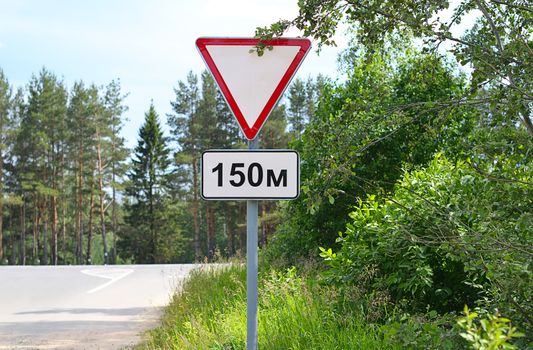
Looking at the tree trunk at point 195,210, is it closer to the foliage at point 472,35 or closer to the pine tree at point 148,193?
the pine tree at point 148,193

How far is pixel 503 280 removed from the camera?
13.1 feet

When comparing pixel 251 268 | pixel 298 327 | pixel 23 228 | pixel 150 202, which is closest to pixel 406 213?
pixel 298 327

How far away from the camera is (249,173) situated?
4141 millimetres

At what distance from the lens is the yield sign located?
4.30 meters

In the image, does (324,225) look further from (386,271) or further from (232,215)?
(232,215)

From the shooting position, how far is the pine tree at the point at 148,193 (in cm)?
6312

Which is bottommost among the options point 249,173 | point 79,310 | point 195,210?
point 79,310

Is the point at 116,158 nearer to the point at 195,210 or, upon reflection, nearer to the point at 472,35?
the point at 195,210

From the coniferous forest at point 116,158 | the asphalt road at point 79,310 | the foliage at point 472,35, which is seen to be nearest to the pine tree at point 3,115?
the coniferous forest at point 116,158

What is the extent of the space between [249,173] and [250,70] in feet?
2.29

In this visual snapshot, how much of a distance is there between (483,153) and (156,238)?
2380 inches

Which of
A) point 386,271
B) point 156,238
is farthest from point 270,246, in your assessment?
point 156,238

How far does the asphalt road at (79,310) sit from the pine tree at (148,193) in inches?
1599

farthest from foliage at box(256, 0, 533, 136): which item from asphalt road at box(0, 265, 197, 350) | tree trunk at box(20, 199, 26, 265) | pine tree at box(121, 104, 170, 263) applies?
tree trunk at box(20, 199, 26, 265)
